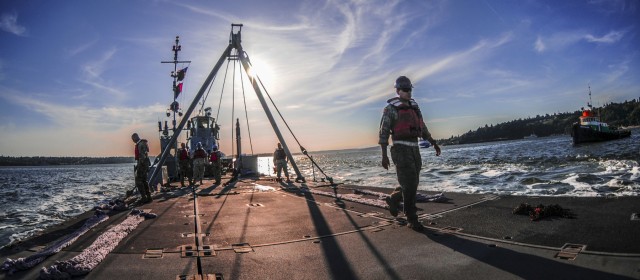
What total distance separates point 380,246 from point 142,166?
28.1ft

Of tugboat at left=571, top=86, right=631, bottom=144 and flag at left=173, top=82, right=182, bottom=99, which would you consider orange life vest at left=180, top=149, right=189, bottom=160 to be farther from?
tugboat at left=571, top=86, right=631, bottom=144

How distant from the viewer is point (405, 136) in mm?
4801

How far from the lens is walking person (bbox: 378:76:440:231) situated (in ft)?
15.7

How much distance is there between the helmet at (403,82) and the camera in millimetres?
4957

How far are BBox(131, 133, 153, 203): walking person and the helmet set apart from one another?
26.0 feet

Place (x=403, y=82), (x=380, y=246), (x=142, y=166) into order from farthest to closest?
1. (x=142, y=166)
2. (x=403, y=82)
3. (x=380, y=246)

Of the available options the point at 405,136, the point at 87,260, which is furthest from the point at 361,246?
the point at 87,260

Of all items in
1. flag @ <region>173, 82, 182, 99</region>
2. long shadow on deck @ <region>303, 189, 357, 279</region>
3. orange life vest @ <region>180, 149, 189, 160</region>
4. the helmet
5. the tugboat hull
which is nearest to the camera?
long shadow on deck @ <region>303, 189, 357, 279</region>

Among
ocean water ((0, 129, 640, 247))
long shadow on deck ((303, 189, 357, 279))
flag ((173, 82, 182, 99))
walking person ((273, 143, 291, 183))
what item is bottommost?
ocean water ((0, 129, 640, 247))

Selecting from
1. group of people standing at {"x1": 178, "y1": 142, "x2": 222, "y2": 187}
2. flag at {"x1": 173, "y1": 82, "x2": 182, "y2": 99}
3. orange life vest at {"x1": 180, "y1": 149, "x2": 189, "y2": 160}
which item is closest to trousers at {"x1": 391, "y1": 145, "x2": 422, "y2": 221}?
group of people standing at {"x1": 178, "y1": 142, "x2": 222, "y2": 187}

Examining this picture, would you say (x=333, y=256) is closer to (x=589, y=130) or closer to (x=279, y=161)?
(x=279, y=161)

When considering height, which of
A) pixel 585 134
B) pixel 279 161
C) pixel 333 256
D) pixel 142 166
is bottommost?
pixel 333 256

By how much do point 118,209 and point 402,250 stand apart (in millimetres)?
7180

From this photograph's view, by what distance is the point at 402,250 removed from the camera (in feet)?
11.7
